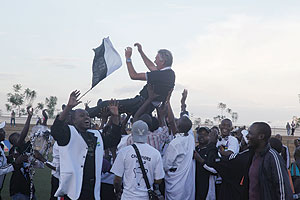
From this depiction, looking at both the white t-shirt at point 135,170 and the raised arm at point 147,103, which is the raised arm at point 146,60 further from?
the white t-shirt at point 135,170

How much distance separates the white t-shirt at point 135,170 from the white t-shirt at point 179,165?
1.19 metres

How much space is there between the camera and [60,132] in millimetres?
5457

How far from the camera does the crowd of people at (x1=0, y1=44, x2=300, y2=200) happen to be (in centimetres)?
562

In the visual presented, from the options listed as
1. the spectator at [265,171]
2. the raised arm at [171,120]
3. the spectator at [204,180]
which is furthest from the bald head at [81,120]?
the spectator at [204,180]

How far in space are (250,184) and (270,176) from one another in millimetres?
398

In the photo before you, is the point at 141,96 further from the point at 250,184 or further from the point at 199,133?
the point at 250,184

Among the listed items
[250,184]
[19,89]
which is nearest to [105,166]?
[250,184]

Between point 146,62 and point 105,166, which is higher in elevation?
point 146,62

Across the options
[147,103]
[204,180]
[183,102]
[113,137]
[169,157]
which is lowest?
[204,180]

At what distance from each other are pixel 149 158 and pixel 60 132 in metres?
1.37

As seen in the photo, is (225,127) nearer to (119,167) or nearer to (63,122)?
(119,167)

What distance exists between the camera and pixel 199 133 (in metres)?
8.15

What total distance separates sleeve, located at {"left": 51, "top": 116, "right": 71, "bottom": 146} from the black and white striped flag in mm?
1210

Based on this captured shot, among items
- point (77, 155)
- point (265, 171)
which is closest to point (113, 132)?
point (77, 155)
